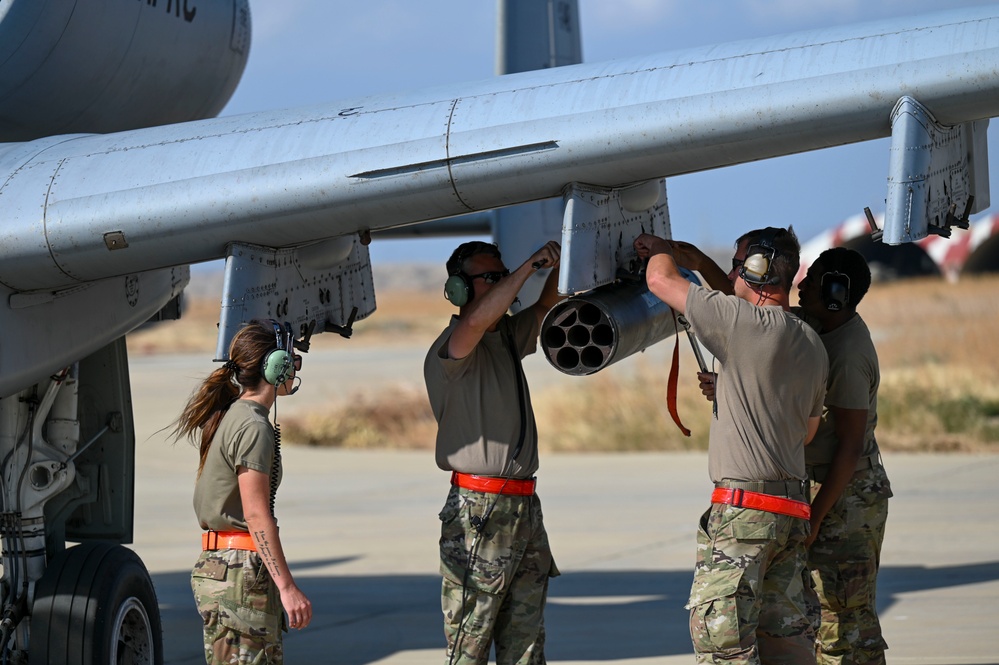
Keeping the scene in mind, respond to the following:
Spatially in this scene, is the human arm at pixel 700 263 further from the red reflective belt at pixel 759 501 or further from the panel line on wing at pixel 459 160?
the red reflective belt at pixel 759 501

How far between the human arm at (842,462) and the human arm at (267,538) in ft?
7.16

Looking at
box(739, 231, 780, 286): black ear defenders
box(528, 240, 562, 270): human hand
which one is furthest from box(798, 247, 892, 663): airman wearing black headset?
box(528, 240, 562, 270): human hand

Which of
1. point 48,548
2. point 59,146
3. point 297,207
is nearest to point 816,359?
point 297,207

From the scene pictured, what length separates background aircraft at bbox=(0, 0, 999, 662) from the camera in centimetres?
492

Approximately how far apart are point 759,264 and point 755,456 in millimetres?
735

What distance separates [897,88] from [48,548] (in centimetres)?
459

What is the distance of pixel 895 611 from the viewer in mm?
9039

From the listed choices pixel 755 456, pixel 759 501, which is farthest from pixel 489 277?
pixel 759 501

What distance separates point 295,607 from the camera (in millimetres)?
5023

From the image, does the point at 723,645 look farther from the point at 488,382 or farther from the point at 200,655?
the point at 200,655

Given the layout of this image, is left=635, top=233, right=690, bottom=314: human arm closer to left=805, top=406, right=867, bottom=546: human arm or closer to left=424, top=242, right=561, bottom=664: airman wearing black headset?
left=424, top=242, right=561, bottom=664: airman wearing black headset

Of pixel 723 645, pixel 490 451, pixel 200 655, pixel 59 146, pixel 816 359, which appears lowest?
pixel 200 655

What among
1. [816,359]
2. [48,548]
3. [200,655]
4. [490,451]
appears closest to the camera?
[816,359]

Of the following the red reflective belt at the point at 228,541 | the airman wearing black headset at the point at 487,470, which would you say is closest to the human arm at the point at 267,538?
the red reflective belt at the point at 228,541
